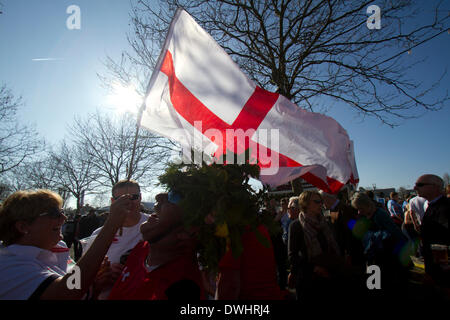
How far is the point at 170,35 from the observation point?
321cm

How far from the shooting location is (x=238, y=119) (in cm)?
312

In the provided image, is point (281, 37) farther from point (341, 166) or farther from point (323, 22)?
point (341, 166)

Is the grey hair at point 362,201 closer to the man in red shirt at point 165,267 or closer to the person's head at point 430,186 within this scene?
the person's head at point 430,186

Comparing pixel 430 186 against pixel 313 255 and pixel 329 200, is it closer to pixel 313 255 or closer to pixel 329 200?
pixel 329 200

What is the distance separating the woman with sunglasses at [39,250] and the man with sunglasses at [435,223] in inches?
135

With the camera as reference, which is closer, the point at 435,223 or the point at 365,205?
the point at 435,223

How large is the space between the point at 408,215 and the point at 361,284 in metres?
4.30

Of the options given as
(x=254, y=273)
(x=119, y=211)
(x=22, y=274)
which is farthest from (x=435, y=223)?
(x=22, y=274)

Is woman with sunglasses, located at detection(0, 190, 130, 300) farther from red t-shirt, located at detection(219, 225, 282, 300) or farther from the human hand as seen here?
red t-shirt, located at detection(219, 225, 282, 300)

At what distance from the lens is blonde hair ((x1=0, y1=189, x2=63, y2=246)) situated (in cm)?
166

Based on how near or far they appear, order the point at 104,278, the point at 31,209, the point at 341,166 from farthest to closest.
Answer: the point at 341,166, the point at 104,278, the point at 31,209

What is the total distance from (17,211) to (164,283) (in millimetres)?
1200

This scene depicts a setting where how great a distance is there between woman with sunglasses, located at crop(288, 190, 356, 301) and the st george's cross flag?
46 centimetres
